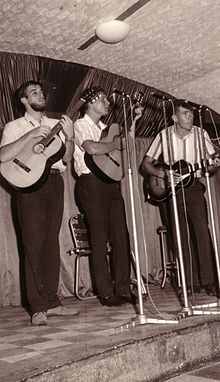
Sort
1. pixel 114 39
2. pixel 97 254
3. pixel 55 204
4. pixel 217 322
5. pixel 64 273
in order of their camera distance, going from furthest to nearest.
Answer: pixel 64 273 < pixel 114 39 < pixel 97 254 < pixel 55 204 < pixel 217 322

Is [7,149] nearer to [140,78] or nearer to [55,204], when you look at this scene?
[55,204]

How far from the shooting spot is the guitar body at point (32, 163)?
2.80 meters

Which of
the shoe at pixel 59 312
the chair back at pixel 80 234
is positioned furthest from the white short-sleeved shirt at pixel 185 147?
the shoe at pixel 59 312

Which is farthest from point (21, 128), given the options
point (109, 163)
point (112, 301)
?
Result: point (112, 301)

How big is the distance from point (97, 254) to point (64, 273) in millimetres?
1883

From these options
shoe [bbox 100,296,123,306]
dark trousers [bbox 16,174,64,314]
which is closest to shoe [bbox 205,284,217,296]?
shoe [bbox 100,296,123,306]

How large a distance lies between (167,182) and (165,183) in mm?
47

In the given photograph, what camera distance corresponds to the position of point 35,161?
287cm

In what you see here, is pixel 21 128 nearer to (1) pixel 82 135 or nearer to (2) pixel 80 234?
(1) pixel 82 135

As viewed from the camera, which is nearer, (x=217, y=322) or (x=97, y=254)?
(x=217, y=322)

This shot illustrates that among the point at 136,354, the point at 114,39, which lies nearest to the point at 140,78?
the point at 114,39

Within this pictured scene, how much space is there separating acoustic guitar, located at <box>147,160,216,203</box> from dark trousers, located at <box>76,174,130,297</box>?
0.57 metres

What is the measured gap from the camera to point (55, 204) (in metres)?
2.92

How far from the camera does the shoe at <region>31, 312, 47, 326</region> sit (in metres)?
2.63
